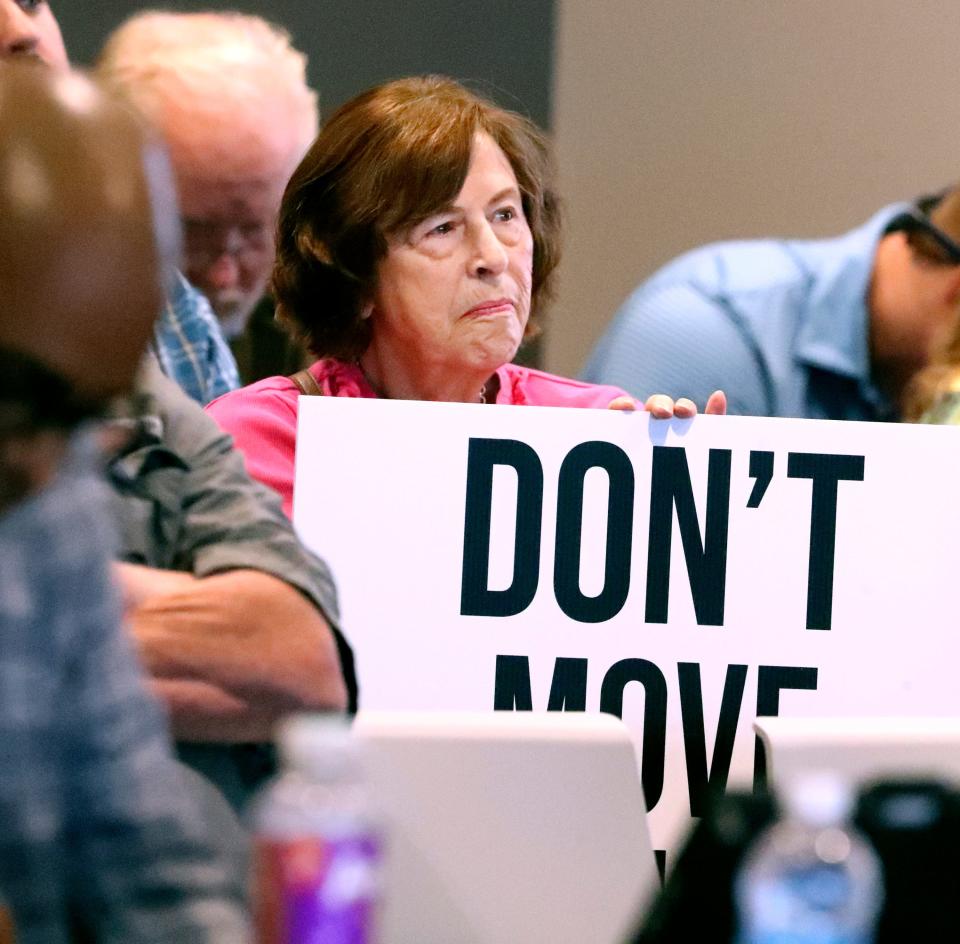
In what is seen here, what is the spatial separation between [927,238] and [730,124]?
4.74 feet

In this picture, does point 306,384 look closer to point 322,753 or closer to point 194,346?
point 194,346

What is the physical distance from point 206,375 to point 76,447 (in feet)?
5.74

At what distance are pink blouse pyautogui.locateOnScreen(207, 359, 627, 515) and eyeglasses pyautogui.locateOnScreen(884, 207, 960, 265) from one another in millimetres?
537

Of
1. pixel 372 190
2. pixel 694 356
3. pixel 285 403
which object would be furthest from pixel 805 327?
pixel 285 403

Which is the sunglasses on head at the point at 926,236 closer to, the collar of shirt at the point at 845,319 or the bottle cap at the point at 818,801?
the collar of shirt at the point at 845,319

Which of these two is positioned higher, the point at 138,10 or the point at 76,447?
the point at 138,10

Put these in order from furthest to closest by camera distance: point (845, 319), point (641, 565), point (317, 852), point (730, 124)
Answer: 1. point (730, 124)
2. point (845, 319)
3. point (641, 565)
4. point (317, 852)

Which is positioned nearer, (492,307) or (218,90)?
(492,307)

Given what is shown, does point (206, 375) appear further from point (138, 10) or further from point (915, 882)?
point (915, 882)

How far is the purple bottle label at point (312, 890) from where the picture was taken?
770mm

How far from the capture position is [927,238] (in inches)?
98.2

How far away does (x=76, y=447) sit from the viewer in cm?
86

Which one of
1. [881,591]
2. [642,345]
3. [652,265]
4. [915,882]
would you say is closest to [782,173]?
[652,265]

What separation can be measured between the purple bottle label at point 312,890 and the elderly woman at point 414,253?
1.36 m
